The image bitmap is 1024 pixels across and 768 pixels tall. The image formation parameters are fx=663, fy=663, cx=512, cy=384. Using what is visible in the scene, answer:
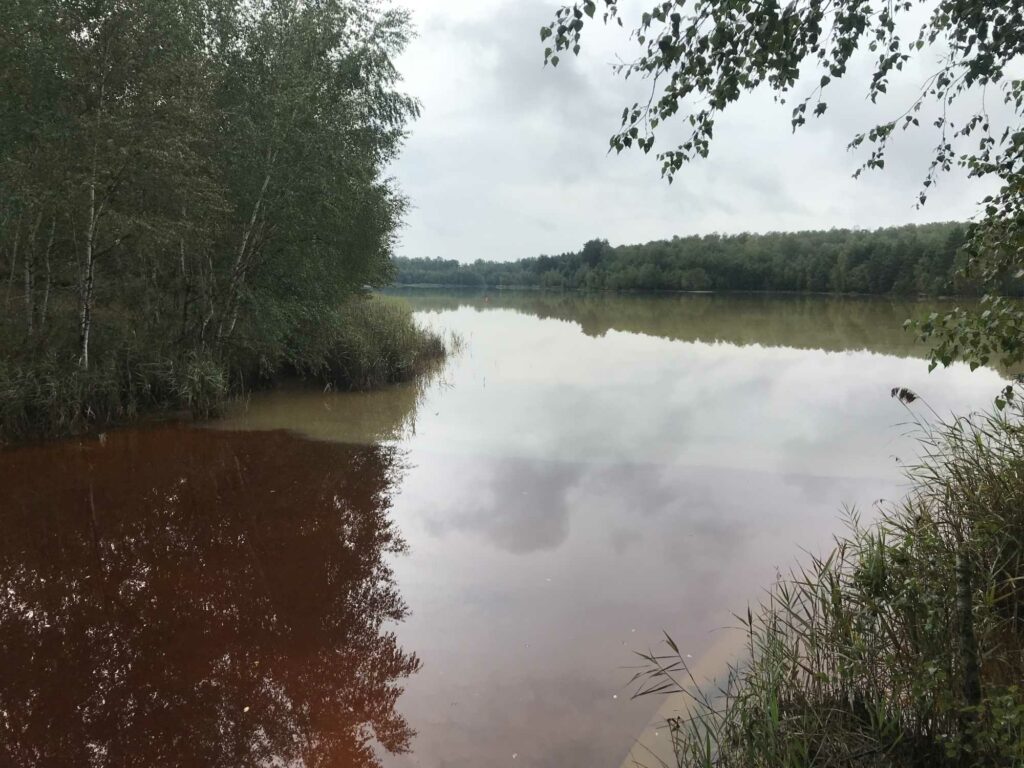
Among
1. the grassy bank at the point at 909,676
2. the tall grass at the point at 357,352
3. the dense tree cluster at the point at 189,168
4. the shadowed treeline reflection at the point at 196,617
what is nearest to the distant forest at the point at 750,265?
the tall grass at the point at 357,352

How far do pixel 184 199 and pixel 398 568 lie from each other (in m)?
8.34

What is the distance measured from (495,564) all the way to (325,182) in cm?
962

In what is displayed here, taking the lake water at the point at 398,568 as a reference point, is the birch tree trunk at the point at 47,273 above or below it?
above

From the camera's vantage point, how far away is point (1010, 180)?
3135 millimetres

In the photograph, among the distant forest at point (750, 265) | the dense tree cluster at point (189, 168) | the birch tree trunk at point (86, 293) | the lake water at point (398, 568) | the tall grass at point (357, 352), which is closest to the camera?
the lake water at point (398, 568)

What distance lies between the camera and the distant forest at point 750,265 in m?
65.2

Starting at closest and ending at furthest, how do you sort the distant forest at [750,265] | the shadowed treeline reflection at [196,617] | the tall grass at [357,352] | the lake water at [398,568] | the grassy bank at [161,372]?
1. the shadowed treeline reflection at [196,617]
2. the lake water at [398,568]
3. the grassy bank at [161,372]
4. the tall grass at [357,352]
5. the distant forest at [750,265]

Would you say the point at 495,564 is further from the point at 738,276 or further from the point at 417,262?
the point at 417,262

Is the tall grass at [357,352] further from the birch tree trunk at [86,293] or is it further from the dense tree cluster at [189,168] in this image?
the birch tree trunk at [86,293]

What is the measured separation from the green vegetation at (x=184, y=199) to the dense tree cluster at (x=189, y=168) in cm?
4

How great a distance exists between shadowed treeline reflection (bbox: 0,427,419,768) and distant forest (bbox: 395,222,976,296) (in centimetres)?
4762

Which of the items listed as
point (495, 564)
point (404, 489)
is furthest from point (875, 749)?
point (404, 489)

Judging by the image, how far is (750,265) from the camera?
8600 centimetres

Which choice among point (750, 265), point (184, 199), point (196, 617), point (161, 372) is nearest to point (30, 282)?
point (161, 372)
